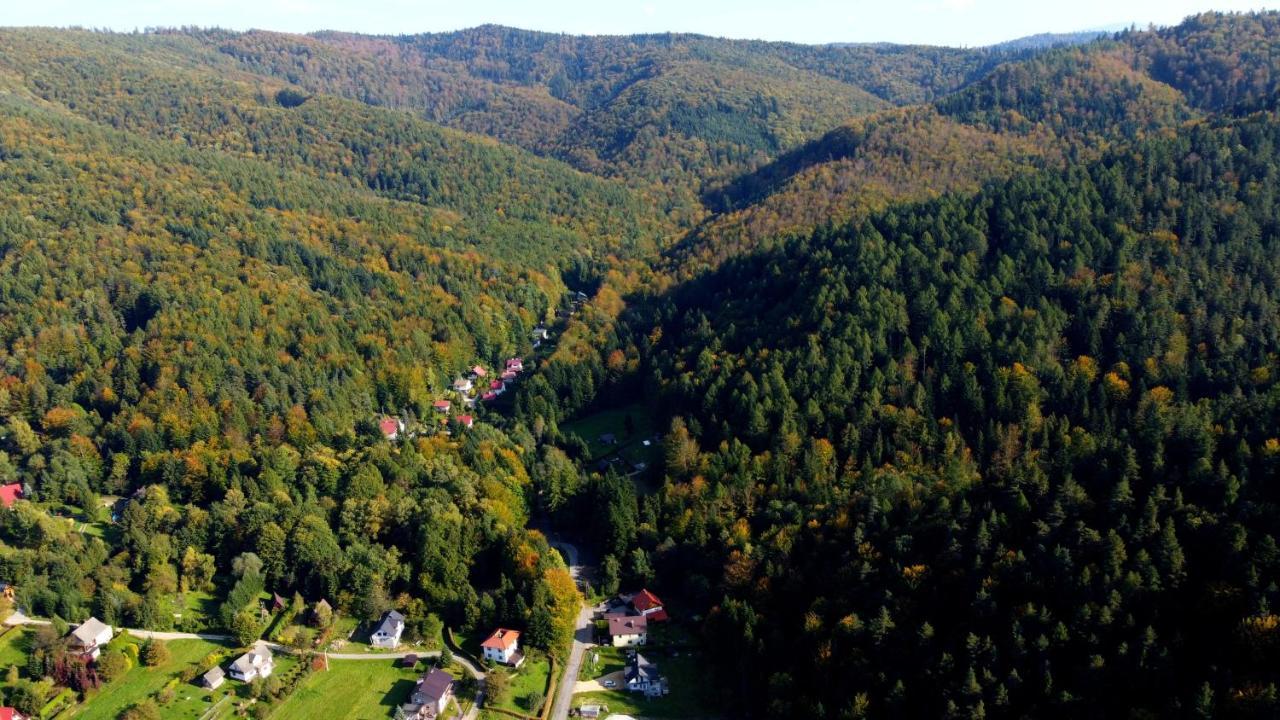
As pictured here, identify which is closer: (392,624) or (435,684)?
(435,684)

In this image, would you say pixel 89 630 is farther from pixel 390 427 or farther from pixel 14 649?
pixel 390 427

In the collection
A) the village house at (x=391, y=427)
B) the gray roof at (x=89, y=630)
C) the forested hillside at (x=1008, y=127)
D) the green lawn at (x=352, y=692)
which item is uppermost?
the forested hillside at (x=1008, y=127)

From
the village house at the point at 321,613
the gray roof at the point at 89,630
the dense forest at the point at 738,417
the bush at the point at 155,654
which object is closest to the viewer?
the dense forest at the point at 738,417

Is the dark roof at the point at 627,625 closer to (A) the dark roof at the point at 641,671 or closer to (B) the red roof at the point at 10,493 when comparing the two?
(A) the dark roof at the point at 641,671

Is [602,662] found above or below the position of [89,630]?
below

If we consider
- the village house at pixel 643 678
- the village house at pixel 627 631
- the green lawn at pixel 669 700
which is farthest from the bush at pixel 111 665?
the village house at pixel 643 678

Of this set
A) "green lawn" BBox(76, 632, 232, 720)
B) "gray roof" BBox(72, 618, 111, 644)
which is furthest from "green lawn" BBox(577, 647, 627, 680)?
"gray roof" BBox(72, 618, 111, 644)

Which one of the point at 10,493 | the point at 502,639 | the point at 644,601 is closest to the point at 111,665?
the point at 502,639
